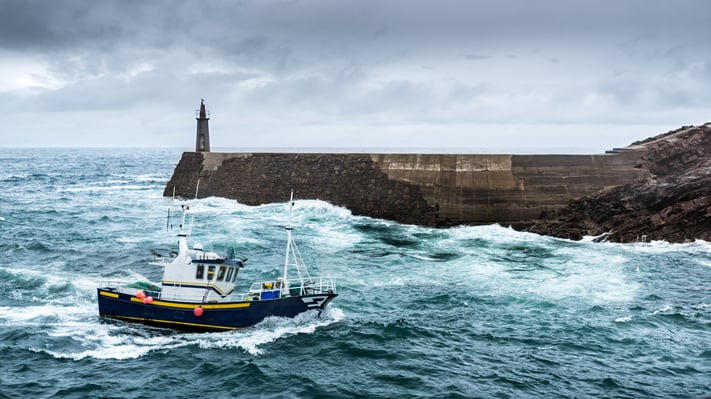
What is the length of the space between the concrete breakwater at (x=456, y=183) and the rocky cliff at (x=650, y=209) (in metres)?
0.77

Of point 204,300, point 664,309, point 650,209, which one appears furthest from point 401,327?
point 650,209

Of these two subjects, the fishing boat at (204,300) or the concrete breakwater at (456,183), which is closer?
the fishing boat at (204,300)

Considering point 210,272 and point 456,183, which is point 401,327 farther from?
point 456,183

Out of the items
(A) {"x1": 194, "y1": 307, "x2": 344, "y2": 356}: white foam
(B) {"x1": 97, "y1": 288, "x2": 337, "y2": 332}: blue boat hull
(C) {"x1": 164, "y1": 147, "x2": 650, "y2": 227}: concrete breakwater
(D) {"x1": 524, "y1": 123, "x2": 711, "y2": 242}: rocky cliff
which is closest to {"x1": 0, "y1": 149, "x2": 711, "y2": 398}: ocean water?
(A) {"x1": 194, "y1": 307, "x2": 344, "y2": 356}: white foam

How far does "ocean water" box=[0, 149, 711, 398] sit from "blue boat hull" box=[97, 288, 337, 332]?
301 millimetres

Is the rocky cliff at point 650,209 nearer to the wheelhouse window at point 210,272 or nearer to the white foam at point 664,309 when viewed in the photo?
the white foam at point 664,309

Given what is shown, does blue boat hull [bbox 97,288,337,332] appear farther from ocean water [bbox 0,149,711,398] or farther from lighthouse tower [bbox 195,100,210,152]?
lighthouse tower [bbox 195,100,210,152]

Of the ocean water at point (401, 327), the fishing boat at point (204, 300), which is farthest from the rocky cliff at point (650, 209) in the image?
the fishing boat at point (204, 300)

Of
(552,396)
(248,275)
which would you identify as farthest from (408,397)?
(248,275)

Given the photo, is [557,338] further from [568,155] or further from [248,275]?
[568,155]

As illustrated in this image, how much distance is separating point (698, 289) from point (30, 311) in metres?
22.6

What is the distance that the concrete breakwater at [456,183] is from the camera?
34.0 metres

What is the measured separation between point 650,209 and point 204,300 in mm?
22972

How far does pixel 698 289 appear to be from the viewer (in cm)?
2267
